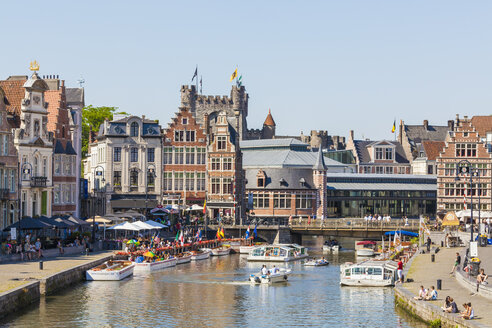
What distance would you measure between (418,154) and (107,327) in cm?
11874

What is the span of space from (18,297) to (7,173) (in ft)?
97.4

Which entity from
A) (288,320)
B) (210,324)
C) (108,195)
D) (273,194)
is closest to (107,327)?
(210,324)

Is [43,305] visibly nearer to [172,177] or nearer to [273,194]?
[172,177]

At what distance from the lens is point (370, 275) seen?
66.6m

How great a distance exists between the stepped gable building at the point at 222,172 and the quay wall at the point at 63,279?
46.5 metres

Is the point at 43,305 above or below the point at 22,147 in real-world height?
below

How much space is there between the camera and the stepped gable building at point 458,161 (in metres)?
121

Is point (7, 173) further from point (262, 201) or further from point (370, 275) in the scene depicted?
point (262, 201)

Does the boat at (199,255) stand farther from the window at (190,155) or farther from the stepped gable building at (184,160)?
the window at (190,155)

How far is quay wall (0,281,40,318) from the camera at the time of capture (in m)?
47.5

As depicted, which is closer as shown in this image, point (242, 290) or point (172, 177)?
point (242, 290)

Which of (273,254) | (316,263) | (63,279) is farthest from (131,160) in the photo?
(63,279)

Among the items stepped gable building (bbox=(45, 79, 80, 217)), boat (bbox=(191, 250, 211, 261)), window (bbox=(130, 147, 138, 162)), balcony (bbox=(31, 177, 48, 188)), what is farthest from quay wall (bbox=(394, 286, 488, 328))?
window (bbox=(130, 147, 138, 162))

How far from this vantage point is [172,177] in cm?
11488
